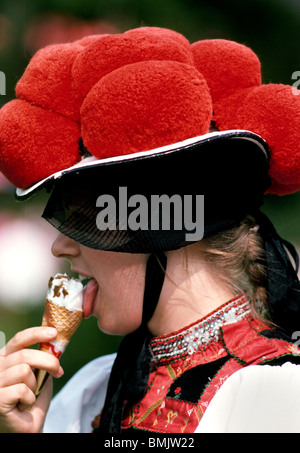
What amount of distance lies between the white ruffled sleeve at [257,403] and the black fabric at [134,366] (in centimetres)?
28

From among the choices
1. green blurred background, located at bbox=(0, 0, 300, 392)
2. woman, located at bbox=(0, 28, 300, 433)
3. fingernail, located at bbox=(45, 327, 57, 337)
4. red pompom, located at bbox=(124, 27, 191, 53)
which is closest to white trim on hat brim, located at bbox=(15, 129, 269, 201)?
woman, located at bbox=(0, 28, 300, 433)

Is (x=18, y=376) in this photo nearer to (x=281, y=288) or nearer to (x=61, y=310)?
(x=61, y=310)

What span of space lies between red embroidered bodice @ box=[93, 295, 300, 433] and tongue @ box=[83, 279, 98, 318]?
0.62 ft

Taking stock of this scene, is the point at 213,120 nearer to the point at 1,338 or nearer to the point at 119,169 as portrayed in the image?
the point at 119,169

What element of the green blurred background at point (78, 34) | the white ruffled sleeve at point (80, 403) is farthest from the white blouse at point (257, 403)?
the green blurred background at point (78, 34)

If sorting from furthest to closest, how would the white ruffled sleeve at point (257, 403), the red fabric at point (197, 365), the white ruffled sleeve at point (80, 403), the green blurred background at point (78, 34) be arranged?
the green blurred background at point (78, 34) → the white ruffled sleeve at point (80, 403) → the red fabric at point (197, 365) → the white ruffled sleeve at point (257, 403)

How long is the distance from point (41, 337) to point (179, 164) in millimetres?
564

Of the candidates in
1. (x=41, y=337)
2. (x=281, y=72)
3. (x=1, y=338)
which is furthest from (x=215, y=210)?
(x=281, y=72)

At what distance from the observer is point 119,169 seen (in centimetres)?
113

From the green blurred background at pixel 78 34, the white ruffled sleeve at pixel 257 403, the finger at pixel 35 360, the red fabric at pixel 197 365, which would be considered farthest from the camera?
the green blurred background at pixel 78 34

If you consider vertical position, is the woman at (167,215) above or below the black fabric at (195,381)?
above

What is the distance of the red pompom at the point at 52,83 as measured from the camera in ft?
3.96

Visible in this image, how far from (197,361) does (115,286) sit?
10.7 inches

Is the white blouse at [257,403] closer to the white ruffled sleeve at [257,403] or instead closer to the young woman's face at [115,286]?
the white ruffled sleeve at [257,403]
